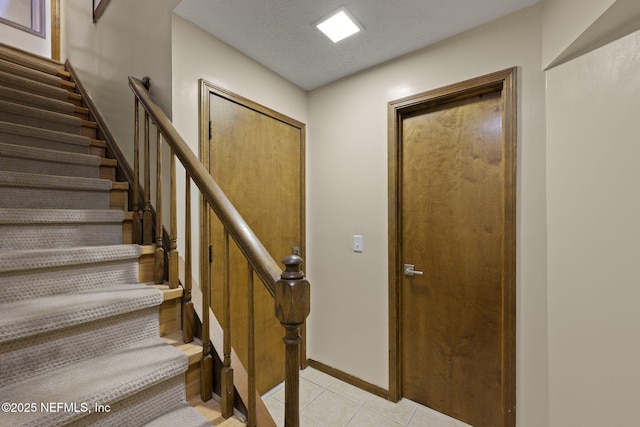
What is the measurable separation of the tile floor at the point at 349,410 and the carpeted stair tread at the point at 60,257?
4.58 feet

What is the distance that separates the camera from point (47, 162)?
166 cm

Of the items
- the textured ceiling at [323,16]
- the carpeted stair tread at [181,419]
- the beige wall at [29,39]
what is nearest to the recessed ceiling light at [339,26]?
the textured ceiling at [323,16]

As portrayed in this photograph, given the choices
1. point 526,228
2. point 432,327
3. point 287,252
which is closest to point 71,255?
point 287,252

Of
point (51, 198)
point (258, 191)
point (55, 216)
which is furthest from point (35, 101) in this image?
point (258, 191)

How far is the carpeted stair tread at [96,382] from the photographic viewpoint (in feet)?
Result: 2.58

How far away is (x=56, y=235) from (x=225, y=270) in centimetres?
102

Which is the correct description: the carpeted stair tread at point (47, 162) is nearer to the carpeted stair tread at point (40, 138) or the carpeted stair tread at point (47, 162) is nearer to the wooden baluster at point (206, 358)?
the carpeted stair tread at point (40, 138)

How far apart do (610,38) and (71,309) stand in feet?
8.01

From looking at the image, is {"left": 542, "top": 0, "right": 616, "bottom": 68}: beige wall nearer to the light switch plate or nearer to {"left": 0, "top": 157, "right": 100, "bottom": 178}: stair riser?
the light switch plate

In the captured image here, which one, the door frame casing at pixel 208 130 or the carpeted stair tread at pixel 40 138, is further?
the carpeted stair tread at pixel 40 138

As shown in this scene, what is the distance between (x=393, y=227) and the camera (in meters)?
1.88

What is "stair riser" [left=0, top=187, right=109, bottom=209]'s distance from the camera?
54.6 inches

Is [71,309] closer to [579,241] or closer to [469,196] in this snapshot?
[469,196]

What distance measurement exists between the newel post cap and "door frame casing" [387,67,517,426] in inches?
48.7
